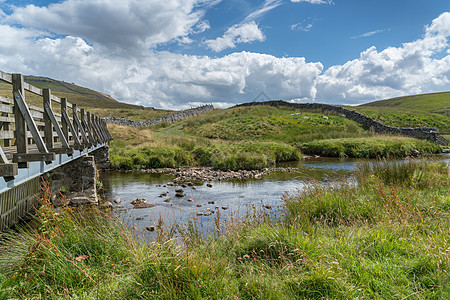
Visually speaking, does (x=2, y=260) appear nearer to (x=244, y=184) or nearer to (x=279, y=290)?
(x=279, y=290)

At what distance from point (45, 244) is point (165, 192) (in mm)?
9837

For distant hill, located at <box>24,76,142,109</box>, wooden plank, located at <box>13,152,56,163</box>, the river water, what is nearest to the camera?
wooden plank, located at <box>13,152,56,163</box>

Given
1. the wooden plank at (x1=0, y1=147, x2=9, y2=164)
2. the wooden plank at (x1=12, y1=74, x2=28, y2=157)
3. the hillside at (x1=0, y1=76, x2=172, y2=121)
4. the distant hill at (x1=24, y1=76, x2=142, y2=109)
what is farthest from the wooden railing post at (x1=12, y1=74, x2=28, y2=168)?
the distant hill at (x1=24, y1=76, x2=142, y2=109)

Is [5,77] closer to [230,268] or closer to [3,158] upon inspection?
[3,158]

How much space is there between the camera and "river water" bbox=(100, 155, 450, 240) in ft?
32.7

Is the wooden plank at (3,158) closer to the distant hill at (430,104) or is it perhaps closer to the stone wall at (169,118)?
the stone wall at (169,118)

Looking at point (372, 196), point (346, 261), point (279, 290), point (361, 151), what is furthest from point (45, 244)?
point (361, 151)

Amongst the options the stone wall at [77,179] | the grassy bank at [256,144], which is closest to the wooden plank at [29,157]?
the stone wall at [77,179]

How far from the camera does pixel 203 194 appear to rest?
14.0m

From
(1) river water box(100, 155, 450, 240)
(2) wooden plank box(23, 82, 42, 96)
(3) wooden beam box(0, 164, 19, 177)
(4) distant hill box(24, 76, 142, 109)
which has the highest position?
(4) distant hill box(24, 76, 142, 109)

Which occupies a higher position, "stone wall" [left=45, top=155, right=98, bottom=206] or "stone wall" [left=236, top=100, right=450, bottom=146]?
"stone wall" [left=236, top=100, right=450, bottom=146]

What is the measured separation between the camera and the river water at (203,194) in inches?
392

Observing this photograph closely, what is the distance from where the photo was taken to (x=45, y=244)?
14.6ft

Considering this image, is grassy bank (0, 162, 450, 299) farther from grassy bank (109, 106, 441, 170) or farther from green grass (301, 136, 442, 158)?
green grass (301, 136, 442, 158)
